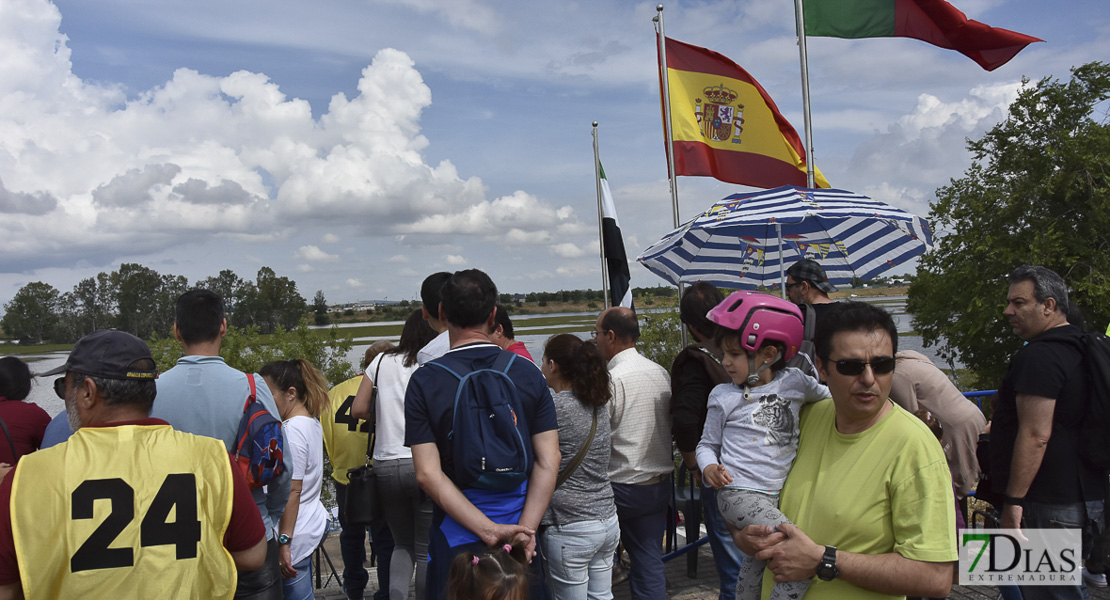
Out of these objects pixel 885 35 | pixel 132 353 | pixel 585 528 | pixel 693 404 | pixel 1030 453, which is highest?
pixel 885 35

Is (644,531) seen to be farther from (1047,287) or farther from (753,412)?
(1047,287)

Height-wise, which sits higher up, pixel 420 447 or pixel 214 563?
pixel 420 447

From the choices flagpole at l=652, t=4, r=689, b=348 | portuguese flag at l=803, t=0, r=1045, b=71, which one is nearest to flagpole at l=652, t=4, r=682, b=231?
flagpole at l=652, t=4, r=689, b=348

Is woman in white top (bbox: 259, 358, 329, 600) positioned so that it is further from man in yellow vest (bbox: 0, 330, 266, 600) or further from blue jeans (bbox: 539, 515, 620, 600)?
man in yellow vest (bbox: 0, 330, 266, 600)

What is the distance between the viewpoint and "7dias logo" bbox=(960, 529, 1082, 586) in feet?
10.7

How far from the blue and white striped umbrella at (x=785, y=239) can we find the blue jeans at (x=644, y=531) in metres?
1.75

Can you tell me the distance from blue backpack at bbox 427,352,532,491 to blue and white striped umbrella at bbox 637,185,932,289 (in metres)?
2.36

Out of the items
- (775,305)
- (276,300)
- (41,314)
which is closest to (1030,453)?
(775,305)

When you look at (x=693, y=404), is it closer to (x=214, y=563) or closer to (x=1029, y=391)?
(x=1029, y=391)

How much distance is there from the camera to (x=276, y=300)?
2181 cm

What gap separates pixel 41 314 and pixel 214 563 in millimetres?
23578

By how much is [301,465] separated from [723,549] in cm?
239

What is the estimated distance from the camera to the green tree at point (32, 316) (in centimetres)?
1931

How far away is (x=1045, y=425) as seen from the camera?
322cm
